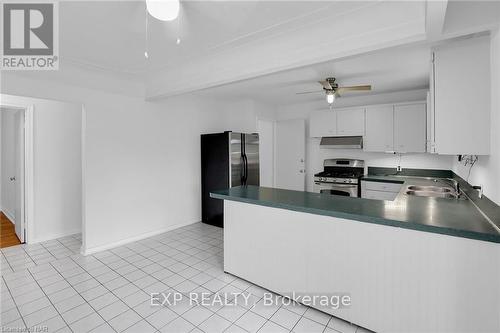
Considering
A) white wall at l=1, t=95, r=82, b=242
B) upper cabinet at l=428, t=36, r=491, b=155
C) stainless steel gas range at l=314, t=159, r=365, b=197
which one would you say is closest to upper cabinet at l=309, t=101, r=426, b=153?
stainless steel gas range at l=314, t=159, r=365, b=197

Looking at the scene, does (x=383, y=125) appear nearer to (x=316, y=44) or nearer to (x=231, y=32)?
(x=316, y=44)

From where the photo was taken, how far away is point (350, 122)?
4.70m

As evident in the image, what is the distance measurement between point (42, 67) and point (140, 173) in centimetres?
176

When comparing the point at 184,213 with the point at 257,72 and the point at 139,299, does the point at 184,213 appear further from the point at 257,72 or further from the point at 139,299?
the point at 257,72

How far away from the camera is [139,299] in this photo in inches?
91.4

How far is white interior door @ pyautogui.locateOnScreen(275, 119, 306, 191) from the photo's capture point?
5430 mm

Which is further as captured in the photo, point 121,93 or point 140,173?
point 140,173

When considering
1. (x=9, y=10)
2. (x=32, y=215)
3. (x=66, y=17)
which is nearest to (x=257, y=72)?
(x=66, y=17)

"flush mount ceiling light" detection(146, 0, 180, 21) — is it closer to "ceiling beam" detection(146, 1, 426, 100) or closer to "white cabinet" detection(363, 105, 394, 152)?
"ceiling beam" detection(146, 1, 426, 100)

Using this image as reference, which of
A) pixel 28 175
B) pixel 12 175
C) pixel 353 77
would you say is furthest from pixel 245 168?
pixel 12 175

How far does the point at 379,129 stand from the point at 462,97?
2.60 meters

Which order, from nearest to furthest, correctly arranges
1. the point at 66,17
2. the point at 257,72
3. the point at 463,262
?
the point at 463,262 → the point at 66,17 → the point at 257,72

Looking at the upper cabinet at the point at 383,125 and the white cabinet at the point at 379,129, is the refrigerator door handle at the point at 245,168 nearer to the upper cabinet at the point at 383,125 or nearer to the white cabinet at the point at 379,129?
the upper cabinet at the point at 383,125

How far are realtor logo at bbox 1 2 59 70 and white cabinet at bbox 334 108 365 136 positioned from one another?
14.2 feet
